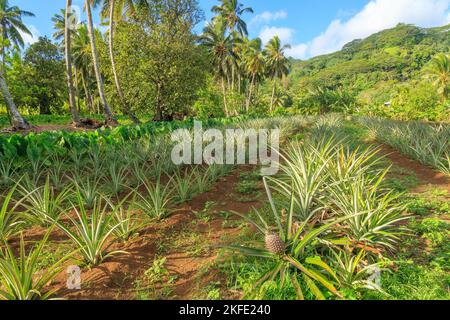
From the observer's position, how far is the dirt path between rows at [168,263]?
185 centimetres

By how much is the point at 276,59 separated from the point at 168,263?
4010cm

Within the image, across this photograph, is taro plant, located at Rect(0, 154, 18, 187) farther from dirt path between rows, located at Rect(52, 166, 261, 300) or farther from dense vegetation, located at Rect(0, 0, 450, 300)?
dirt path between rows, located at Rect(52, 166, 261, 300)

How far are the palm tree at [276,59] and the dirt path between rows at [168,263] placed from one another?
37.3 meters

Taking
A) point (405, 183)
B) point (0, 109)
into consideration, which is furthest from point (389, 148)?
point (0, 109)

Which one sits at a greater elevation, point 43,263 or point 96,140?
point 96,140

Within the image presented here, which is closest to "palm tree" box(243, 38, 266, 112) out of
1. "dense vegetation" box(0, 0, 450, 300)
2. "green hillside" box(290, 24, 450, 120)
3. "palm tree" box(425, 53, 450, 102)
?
"green hillside" box(290, 24, 450, 120)

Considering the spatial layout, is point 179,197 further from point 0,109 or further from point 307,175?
point 0,109

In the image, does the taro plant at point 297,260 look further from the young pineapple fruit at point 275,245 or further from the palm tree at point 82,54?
the palm tree at point 82,54

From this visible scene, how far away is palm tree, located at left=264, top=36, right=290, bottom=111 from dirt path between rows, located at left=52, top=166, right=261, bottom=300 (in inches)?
1468

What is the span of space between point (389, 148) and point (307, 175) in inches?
239

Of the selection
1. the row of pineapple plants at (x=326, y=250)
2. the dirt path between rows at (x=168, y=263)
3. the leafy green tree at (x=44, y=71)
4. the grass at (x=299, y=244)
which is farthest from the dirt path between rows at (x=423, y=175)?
the leafy green tree at (x=44, y=71)

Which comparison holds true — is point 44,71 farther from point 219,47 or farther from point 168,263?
point 168,263

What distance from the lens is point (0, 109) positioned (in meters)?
27.5

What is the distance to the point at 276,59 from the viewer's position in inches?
1502
